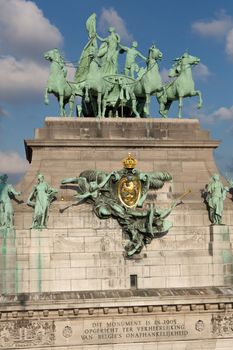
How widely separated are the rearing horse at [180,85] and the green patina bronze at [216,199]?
14.2 feet

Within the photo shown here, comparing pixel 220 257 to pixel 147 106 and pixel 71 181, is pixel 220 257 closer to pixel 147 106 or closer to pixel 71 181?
pixel 71 181

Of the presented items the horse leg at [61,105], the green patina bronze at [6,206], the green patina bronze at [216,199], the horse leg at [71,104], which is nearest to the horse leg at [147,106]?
the horse leg at [71,104]

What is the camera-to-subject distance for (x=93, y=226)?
90.2 ft

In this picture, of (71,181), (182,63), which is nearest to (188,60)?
(182,63)

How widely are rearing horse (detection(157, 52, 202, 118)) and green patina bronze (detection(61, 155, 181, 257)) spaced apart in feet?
15.6

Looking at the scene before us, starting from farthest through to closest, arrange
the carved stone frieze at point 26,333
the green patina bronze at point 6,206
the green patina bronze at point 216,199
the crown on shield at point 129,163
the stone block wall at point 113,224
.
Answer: the green patina bronze at point 216,199
the crown on shield at point 129,163
the stone block wall at point 113,224
the green patina bronze at point 6,206
the carved stone frieze at point 26,333

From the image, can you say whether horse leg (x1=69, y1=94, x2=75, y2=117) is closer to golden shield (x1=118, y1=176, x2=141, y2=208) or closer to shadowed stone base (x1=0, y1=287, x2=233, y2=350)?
golden shield (x1=118, y1=176, x2=141, y2=208)

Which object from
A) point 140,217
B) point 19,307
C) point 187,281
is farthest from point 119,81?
point 19,307

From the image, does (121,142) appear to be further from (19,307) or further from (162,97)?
(19,307)

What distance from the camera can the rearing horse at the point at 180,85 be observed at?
101 feet

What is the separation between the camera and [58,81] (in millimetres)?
29922

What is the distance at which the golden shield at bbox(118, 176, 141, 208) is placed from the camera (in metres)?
28.0

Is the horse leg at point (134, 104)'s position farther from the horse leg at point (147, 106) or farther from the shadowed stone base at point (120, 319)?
the shadowed stone base at point (120, 319)

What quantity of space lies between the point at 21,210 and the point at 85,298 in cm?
471
